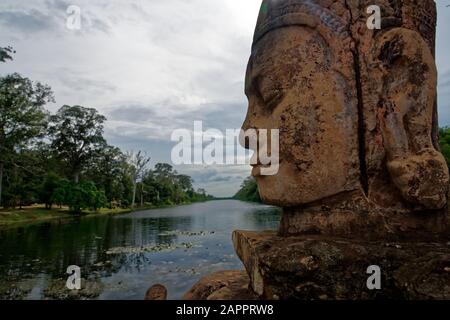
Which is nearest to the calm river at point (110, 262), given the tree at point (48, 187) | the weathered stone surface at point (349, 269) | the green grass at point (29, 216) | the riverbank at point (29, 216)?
the weathered stone surface at point (349, 269)

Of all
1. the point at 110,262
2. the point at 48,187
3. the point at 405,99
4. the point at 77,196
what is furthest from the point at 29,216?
the point at 405,99

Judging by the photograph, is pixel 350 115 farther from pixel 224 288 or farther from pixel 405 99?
pixel 224 288

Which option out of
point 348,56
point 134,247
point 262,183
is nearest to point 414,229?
point 262,183

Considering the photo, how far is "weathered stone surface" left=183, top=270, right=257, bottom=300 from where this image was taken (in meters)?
3.17

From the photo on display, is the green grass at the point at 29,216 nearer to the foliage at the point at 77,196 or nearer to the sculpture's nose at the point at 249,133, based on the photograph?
the foliage at the point at 77,196

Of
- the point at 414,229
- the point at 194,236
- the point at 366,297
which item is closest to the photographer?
the point at 366,297

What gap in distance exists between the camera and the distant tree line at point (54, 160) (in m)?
30.0

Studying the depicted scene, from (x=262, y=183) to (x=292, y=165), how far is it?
1.35 feet

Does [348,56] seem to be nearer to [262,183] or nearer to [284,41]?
[284,41]

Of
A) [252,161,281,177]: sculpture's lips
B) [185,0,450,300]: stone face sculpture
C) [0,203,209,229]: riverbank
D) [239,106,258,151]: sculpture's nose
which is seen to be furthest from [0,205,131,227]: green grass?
[185,0,450,300]: stone face sculpture

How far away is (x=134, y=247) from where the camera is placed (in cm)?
1571

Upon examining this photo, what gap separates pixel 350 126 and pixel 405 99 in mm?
603

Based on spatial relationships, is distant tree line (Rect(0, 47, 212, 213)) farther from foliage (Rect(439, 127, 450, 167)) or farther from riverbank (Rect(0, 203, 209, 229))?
foliage (Rect(439, 127, 450, 167))

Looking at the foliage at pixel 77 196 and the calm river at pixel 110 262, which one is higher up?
the foliage at pixel 77 196
